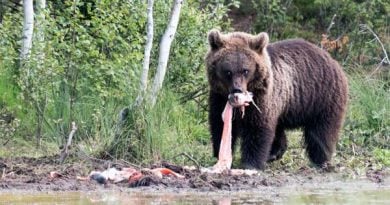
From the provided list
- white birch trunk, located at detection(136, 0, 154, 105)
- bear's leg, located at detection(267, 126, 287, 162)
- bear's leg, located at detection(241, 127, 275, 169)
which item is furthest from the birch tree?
bear's leg, located at detection(267, 126, 287, 162)

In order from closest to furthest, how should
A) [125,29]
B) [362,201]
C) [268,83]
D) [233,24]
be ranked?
[362,201]
[268,83]
[125,29]
[233,24]

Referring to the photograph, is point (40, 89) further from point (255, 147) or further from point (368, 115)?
point (368, 115)

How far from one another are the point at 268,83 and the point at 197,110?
2.56 meters

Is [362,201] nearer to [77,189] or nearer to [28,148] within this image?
[77,189]

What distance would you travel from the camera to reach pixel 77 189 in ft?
33.6

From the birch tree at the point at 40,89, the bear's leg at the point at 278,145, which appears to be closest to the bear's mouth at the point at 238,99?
the bear's leg at the point at 278,145

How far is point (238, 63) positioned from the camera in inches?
444

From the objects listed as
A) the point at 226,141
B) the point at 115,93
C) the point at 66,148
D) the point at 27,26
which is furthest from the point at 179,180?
the point at 27,26

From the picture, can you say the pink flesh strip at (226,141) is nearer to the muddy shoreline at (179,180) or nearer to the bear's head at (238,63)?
the bear's head at (238,63)

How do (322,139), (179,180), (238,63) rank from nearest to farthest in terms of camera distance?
(179,180) < (238,63) < (322,139)

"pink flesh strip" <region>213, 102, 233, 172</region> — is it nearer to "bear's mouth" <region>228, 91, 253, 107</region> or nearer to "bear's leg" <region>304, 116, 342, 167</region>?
"bear's mouth" <region>228, 91, 253, 107</region>

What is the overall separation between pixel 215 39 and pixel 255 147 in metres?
1.23

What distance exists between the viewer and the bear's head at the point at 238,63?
1124 cm

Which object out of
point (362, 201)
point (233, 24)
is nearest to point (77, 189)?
point (362, 201)
